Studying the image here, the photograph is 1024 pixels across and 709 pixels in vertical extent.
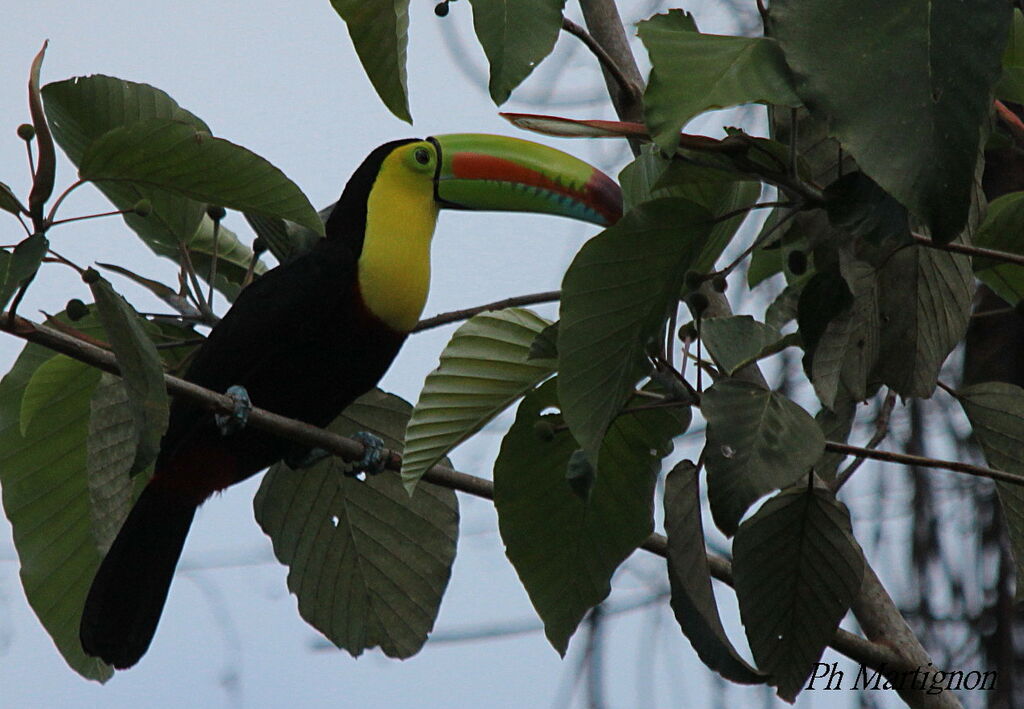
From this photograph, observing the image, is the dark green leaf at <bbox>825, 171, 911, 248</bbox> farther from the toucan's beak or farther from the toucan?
the toucan's beak

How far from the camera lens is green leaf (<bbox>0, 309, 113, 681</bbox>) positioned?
6.68ft

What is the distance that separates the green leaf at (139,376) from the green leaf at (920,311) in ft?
3.01

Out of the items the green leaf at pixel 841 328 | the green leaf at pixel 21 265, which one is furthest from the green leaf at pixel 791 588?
the green leaf at pixel 21 265

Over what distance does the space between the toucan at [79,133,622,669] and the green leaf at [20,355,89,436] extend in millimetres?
593

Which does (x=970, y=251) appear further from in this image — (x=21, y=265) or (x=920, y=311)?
(x=21, y=265)

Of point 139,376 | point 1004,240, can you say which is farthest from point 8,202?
point 1004,240

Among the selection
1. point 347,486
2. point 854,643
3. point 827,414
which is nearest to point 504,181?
point 347,486

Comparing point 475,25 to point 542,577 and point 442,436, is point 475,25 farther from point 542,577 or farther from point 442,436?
point 542,577

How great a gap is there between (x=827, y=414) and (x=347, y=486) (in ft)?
3.02

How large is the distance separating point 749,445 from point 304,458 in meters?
1.41

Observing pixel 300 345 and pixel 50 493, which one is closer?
pixel 50 493

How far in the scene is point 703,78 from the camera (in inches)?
47.6

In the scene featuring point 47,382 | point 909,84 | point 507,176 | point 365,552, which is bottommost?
point 365,552

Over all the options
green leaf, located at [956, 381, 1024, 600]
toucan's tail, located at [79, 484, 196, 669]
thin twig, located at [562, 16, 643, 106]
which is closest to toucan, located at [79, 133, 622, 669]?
toucan's tail, located at [79, 484, 196, 669]
